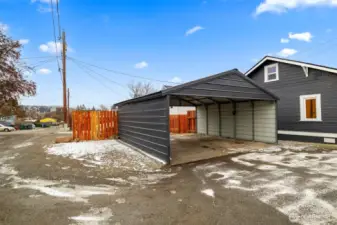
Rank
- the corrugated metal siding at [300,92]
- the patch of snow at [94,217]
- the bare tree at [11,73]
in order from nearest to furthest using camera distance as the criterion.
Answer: the patch of snow at [94,217] < the bare tree at [11,73] < the corrugated metal siding at [300,92]

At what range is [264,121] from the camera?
9.62 metres

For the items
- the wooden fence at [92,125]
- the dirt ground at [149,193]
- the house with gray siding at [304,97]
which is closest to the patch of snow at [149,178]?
the dirt ground at [149,193]

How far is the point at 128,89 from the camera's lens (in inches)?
1503

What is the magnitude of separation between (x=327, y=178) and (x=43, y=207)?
5.66m

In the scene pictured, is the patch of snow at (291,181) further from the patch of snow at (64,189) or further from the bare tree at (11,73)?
the bare tree at (11,73)

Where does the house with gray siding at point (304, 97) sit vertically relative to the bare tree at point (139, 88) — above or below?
below

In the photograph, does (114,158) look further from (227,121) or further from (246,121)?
(227,121)

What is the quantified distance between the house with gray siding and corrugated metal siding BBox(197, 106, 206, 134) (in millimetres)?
4502

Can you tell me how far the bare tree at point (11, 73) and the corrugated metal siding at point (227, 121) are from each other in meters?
10.4

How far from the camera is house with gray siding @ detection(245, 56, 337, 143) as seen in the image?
8711 mm

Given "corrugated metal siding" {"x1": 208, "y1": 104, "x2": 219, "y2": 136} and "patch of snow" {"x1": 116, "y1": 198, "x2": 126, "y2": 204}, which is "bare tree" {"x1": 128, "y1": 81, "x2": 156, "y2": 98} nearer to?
"corrugated metal siding" {"x1": 208, "y1": 104, "x2": 219, "y2": 136}

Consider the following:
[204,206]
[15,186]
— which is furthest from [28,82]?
[204,206]

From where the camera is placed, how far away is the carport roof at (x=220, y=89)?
6.45 m

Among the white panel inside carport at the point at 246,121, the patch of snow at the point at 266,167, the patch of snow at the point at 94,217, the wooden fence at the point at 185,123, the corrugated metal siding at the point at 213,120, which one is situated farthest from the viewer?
the wooden fence at the point at 185,123
